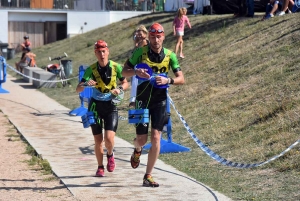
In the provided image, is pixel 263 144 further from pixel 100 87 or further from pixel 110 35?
pixel 110 35

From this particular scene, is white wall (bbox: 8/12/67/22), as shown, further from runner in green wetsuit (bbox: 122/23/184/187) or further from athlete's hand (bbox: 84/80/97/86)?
runner in green wetsuit (bbox: 122/23/184/187)

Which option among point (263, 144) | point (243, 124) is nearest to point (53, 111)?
point (243, 124)

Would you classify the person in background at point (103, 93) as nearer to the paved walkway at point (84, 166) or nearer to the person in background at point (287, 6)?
the paved walkway at point (84, 166)

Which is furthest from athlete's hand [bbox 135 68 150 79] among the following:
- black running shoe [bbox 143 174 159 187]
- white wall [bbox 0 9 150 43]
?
white wall [bbox 0 9 150 43]

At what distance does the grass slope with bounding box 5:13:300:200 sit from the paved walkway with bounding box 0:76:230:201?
345 mm

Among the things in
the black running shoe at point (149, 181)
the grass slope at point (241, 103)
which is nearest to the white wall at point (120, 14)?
the grass slope at point (241, 103)

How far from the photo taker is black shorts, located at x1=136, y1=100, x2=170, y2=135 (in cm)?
794

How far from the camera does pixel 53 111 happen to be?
1645 cm

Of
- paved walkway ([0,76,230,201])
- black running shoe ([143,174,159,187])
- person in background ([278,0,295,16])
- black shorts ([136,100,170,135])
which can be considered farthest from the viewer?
person in background ([278,0,295,16])

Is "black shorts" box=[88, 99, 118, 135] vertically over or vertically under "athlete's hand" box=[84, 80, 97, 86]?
under

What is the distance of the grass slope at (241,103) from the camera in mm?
8430

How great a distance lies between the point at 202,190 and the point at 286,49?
25.2 feet

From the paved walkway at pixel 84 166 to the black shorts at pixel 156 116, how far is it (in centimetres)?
74

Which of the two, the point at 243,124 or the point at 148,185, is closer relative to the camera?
the point at 148,185
